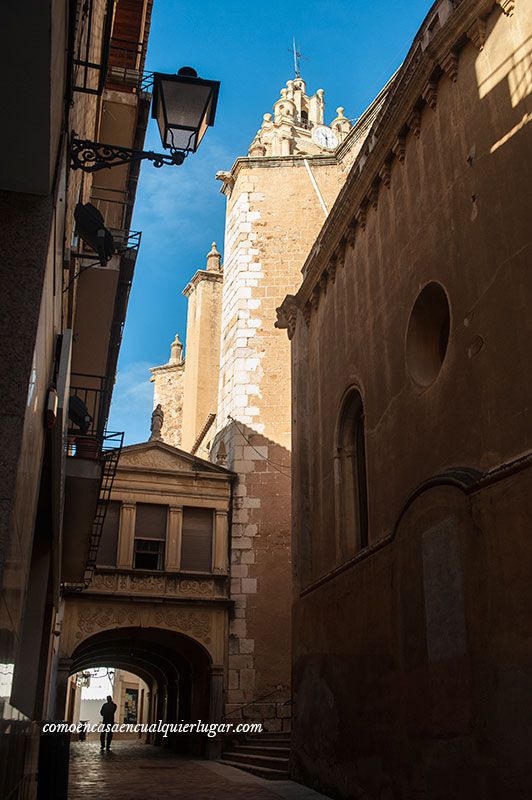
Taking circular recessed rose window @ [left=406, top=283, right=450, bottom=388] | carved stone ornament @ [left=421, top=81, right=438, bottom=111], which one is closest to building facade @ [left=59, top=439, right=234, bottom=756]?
circular recessed rose window @ [left=406, top=283, right=450, bottom=388]

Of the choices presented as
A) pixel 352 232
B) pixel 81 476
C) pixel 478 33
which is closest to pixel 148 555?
pixel 81 476

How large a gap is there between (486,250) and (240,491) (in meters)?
13.7

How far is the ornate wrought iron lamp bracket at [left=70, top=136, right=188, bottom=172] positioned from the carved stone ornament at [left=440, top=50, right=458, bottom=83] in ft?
12.7

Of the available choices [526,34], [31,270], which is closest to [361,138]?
[526,34]

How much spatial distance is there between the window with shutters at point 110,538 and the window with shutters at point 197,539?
65.6 inches

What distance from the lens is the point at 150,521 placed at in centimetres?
1948

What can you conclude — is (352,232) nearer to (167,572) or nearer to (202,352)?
(167,572)

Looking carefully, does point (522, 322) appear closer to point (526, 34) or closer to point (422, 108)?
point (526, 34)

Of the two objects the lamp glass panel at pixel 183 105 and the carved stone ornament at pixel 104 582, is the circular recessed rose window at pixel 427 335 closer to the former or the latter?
the lamp glass panel at pixel 183 105

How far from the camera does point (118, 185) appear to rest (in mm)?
13734

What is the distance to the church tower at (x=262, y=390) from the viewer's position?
1844cm

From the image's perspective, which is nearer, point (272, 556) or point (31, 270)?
point (31, 270)

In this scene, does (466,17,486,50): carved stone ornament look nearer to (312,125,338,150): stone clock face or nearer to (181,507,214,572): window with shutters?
(181,507,214,572): window with shutters

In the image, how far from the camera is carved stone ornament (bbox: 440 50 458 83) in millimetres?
8336
